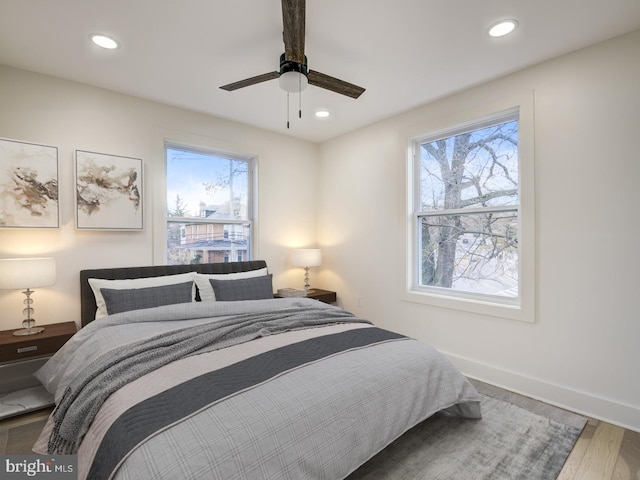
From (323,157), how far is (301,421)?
12.4 feet

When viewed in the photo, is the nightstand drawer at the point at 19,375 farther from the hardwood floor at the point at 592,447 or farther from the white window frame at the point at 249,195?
the white window frame at the point at 249,195

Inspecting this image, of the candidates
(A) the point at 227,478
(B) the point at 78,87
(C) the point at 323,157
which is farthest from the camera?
(C) the point at 323,157

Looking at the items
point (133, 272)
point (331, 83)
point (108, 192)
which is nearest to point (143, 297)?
point (133, 272)

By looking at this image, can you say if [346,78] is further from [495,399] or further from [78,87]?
[495,399]

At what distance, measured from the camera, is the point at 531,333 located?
2734 millimetres

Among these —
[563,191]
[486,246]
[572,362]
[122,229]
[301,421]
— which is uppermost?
[563,191]

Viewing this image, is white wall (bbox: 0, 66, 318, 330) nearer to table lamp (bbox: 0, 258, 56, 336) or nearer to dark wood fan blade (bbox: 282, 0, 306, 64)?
table lamp (bbox: 0, 258, 56, 336)

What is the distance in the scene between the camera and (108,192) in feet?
10.1

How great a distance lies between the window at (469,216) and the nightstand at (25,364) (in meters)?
3.18

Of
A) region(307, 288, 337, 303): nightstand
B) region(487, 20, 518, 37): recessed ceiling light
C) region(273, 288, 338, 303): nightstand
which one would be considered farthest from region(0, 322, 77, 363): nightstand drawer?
region(487, 20, 518, 37): recessed ceiling light

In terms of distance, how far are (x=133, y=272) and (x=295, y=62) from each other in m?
2.39

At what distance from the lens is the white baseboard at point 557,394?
2.28 meters

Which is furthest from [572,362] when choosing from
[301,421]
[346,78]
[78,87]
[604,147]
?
[78,87]

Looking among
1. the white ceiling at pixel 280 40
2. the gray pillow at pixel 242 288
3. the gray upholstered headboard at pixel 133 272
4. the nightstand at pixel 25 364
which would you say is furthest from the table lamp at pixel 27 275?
the white ceiling at pixel 280 40
